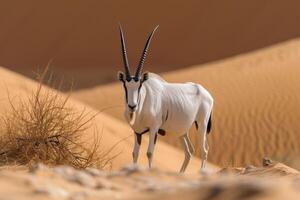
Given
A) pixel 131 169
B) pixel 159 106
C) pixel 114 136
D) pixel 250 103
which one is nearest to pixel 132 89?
pixel 159 106

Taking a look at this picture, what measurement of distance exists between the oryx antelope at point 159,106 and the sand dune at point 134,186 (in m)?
2.52

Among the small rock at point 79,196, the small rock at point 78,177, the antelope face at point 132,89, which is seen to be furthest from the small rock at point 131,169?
the antelope face at point 132,89

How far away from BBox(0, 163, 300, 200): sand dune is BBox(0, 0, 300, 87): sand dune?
26.5m

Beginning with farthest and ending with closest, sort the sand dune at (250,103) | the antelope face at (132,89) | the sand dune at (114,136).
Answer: the sand dune at (250,103) → the sand dune at (114,136) → the antelope face at (132,89)

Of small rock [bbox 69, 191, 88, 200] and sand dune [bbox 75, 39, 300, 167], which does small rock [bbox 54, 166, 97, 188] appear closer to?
small rock [bbox 69, 191, 88, 200]

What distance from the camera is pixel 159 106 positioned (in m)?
8.21

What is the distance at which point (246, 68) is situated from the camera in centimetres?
1914

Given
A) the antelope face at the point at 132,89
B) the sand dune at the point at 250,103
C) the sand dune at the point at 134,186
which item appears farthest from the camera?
the sand dune at the point at 250,103

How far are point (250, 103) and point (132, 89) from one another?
8802mm

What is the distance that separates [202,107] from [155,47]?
24.6 meters

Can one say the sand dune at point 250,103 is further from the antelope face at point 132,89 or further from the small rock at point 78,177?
the small rock at point 78,177

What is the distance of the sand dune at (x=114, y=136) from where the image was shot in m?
10.1

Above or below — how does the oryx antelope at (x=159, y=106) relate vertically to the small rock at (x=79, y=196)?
above

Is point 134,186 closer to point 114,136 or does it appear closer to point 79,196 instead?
point 79,196
